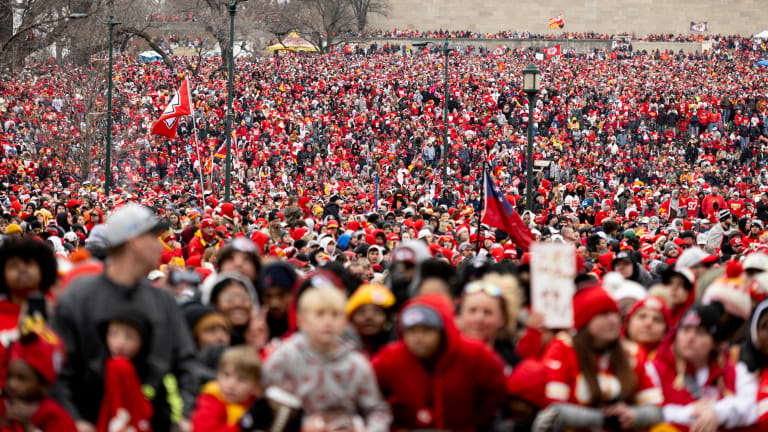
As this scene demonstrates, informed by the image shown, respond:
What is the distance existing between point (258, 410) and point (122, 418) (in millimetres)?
605

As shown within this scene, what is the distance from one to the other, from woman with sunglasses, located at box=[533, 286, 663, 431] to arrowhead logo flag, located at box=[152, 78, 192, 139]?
19.7m

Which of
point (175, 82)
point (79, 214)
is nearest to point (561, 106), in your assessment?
point (175, 82)

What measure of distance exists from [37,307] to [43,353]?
2.34 ft

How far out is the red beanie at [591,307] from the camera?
205 inches

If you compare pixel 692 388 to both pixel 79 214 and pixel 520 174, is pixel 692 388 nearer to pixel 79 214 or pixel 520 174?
pixel 79 214

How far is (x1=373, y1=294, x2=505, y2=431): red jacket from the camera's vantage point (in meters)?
4.80

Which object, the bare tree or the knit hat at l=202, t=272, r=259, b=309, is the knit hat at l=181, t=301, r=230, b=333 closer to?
the knit hat at l=202, t=272, r=259, b=309

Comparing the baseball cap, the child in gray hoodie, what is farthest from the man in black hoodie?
the child in gray hoodie

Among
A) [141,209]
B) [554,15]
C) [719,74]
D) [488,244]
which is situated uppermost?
[554,15]

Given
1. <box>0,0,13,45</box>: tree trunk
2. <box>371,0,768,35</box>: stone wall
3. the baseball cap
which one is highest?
<box>371,0,768,35</box>: stone wall

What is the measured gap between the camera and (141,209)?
16.2 ft

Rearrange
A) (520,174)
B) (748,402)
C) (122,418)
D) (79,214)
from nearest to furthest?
(122,418) → (748,402) → (79,214) → (520,174)

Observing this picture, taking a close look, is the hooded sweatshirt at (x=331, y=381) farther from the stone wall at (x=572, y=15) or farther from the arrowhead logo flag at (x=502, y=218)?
the stone wall at (x=572, y=15)

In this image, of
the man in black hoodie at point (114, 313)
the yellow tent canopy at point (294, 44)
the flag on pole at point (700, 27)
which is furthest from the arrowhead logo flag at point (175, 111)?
the flag on pole at point (700, 27)
